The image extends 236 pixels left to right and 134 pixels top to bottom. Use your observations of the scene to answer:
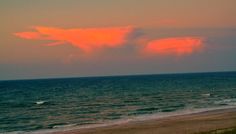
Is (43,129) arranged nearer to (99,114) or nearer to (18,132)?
(18,132)

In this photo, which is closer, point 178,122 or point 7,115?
point 178,122

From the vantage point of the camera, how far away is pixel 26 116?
182ft

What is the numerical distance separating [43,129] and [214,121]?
49.9ft

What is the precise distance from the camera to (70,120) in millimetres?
48781

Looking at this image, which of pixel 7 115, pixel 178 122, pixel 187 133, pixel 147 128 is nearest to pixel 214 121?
pixel 178 122

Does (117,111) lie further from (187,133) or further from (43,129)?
(187,133)

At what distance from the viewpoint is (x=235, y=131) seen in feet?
76.0

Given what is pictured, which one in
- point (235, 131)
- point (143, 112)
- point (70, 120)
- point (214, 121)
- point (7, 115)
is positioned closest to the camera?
point (235, 131)

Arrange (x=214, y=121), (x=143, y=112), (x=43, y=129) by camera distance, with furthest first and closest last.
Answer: (x=143, y=112) → (x=43, y=129) → (x=214, y=121)

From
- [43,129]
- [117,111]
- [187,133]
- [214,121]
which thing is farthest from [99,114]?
[187,133]

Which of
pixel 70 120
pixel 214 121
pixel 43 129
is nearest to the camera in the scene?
pixel 214 121

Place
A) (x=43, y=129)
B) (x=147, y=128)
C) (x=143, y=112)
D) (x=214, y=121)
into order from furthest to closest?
(x=143, y=112)
(x=43, y=129)
(x=214, y=121)
(x=147, y=128)

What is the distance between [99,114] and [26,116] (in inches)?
348

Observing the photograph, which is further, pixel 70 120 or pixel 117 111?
pixel 117 111
